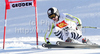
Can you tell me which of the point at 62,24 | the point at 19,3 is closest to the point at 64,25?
the point at 62,24

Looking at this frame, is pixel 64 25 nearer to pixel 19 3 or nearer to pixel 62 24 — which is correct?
pixel 62 24

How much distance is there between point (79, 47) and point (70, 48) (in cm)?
30

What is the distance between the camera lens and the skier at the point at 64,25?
17.9ft

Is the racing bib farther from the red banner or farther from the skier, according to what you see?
the red banner

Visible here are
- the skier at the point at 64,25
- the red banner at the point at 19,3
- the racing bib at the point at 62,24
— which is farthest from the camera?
the red banner at the point at 19,3

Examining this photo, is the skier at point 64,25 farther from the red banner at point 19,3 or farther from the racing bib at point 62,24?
the red banner at point 19,3

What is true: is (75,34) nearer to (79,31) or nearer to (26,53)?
(79,31)

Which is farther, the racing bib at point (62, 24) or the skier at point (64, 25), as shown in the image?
the racing bib at point (62, 24)

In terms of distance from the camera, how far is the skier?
5.44 metres

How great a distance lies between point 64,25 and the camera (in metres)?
5.59

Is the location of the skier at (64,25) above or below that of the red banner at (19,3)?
below

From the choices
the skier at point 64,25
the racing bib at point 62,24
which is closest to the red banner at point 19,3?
the skier at point 64,25

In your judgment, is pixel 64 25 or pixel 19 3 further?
pixel 19 3

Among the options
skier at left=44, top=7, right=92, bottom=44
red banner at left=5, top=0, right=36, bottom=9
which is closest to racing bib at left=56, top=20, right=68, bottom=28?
skier at left=44, top=7, right=92, bottom=44
